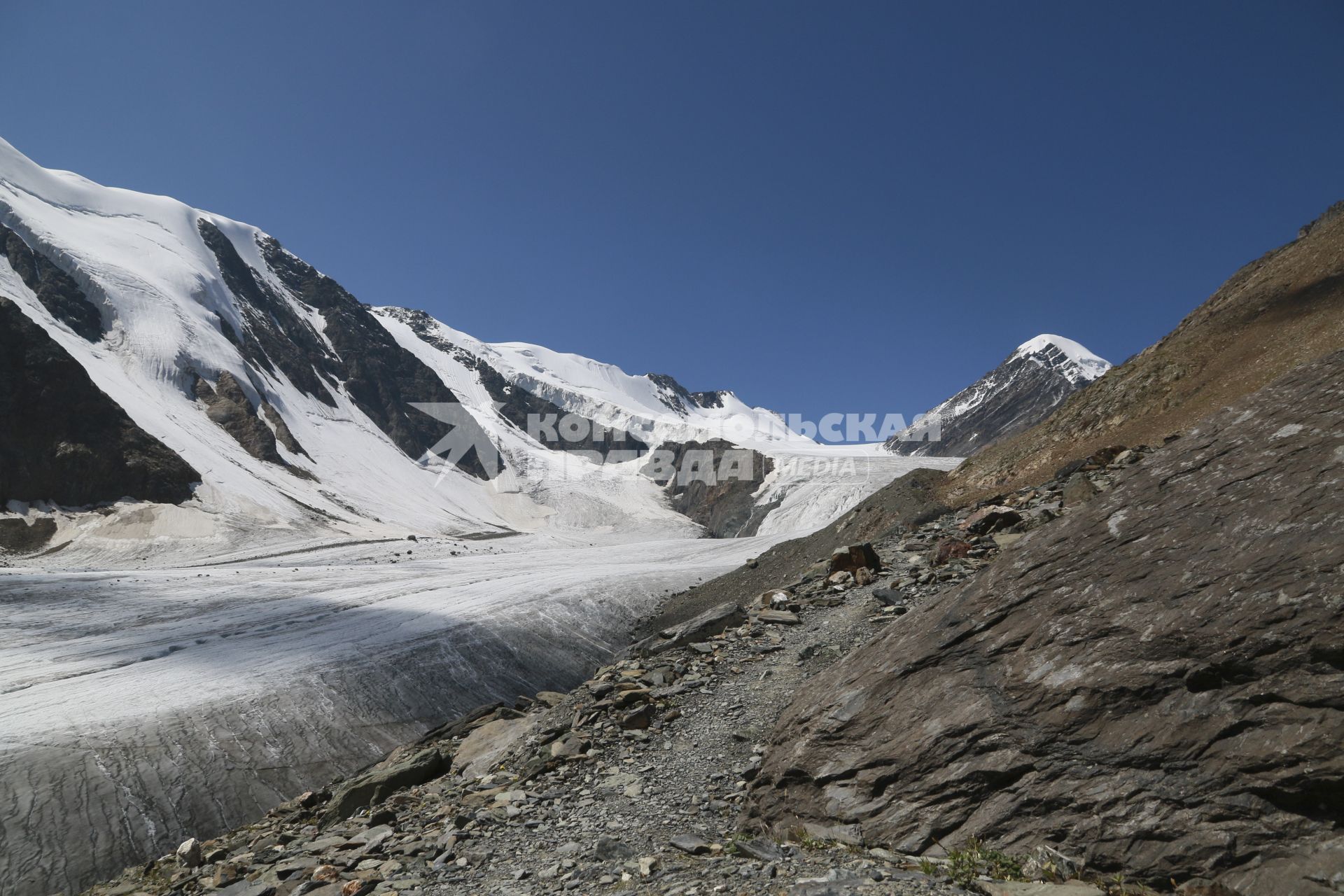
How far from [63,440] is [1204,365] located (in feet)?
261

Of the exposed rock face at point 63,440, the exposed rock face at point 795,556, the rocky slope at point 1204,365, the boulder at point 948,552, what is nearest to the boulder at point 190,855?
the boulder at point 948,552

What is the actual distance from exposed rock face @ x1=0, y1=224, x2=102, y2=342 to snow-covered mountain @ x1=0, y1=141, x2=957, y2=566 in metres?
0.27

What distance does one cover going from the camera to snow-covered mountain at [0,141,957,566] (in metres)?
56.2

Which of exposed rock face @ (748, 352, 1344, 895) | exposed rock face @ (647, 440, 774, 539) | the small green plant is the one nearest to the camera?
exposed rock face @ (748, 352, 1344, 895)

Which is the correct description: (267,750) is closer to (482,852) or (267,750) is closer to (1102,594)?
(482,852)

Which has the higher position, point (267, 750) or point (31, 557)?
point (31, 557)

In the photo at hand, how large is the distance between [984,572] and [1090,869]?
276 centimetres

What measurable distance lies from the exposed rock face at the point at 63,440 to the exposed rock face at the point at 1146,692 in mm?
69473

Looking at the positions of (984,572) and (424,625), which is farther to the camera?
(424,625)

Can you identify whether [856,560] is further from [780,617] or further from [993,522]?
[993,522]

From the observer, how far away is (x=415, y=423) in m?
133

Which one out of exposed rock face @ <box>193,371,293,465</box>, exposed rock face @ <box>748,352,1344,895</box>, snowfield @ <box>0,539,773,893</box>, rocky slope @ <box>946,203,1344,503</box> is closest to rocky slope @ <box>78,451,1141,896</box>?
exposed rock face @ <box>748,352,1344,895</box>

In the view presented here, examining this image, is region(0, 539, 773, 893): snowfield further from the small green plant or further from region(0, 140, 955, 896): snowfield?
the small green plant

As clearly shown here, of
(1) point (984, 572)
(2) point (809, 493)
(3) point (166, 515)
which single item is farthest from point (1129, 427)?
(3) point (166, 515)
